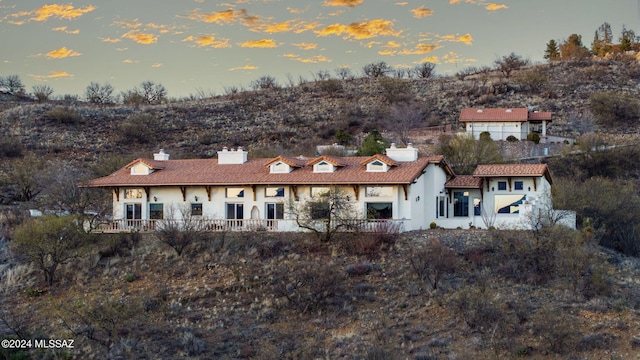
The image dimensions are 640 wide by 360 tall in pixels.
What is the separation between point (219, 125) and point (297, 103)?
1289 centimetres

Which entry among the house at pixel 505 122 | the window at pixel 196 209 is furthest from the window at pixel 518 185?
the house at pixel 505 122

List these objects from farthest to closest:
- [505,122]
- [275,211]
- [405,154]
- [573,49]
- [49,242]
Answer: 1. [573,49]
2. [505,122]
3. [405,154]
4. [275,211]
5. [49,242]

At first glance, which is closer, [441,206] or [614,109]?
[441,206]

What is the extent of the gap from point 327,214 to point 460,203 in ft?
28.2

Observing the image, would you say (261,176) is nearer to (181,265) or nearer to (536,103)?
(181,265)

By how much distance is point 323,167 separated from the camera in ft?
127

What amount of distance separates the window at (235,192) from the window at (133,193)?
4782mm

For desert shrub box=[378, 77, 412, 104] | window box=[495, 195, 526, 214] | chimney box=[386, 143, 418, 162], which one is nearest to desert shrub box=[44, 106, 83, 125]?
desert shrub box=[378, 77, 412, 104]

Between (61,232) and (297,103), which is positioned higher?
(297,103)

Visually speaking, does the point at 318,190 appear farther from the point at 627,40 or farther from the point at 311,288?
the point at 627,40

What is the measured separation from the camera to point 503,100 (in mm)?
88812

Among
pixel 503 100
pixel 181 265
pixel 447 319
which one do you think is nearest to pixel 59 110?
pixel 503 100

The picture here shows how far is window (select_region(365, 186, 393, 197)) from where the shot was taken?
36594 millimetres

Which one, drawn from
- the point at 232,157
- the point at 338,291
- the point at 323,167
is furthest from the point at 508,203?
the point at 232,157
